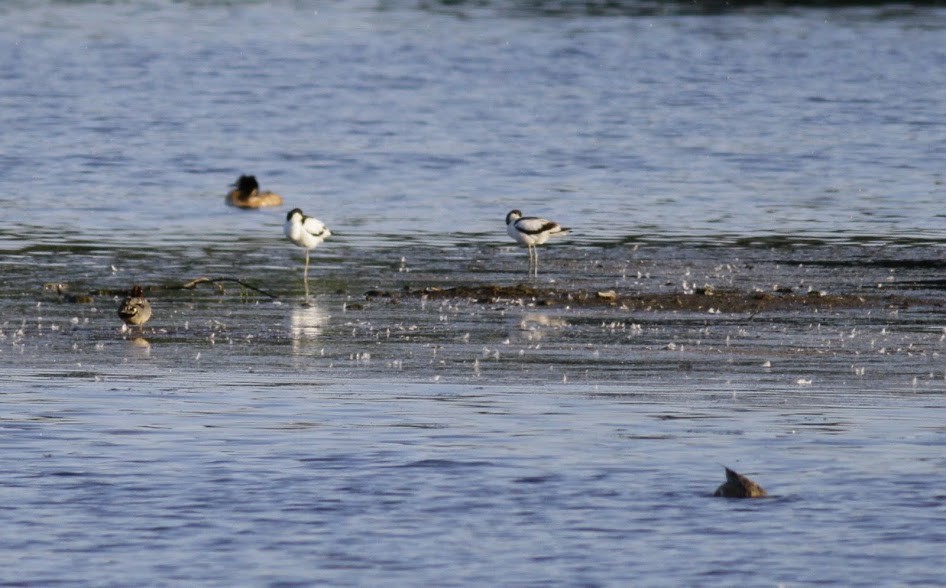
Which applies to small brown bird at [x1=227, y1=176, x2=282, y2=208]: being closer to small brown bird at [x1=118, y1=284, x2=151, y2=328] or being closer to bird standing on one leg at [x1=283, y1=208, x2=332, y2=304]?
bird standing on one leg at [x1=283, y1=208, x2=332, y2=304]

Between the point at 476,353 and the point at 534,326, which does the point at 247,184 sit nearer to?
the point at 534,326

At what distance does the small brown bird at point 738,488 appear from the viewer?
11.2m

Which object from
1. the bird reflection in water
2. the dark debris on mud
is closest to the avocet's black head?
the dark debris on mud

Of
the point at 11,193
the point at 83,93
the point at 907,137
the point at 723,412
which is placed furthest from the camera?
the point at 83,93

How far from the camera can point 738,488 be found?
11180 mm

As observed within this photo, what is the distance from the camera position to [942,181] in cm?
3069

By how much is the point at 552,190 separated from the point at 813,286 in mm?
10378

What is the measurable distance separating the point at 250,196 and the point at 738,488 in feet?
59.6

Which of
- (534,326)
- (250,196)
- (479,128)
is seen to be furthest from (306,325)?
(479,128)

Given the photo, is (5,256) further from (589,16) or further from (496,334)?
(589,16)

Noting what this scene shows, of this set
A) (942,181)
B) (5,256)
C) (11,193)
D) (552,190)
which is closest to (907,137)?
(942,181)

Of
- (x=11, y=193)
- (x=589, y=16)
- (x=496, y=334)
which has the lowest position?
(x=496, y=334)

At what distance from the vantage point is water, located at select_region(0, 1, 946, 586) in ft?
34.7

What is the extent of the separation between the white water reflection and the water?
0.20ft
